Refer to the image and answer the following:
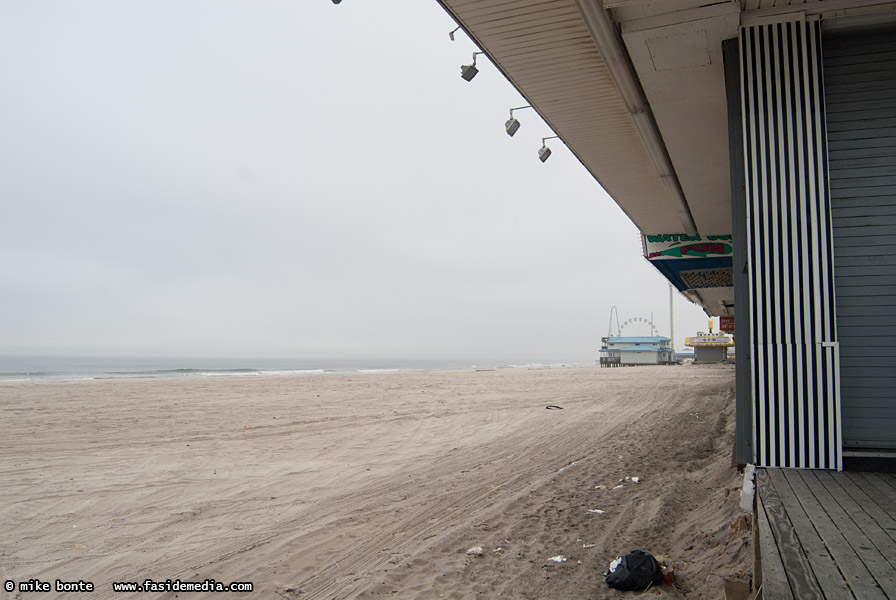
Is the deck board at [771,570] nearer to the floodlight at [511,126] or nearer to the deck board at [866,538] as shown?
the deck board at [866,538]

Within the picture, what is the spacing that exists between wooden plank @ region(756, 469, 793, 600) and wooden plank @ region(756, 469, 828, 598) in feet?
0.06

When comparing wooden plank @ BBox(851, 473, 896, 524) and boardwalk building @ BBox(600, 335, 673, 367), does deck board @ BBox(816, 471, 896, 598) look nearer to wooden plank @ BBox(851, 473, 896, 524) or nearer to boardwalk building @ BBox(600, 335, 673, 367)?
wooden plank @ BBox(851, 473, 896, 524)

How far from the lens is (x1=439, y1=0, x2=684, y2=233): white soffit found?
420 centimetres

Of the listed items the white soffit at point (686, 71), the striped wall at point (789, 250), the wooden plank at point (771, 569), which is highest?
the white soffit at point (686, 71)

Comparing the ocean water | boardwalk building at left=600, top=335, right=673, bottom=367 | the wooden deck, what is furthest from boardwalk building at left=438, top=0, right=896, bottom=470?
boardwalk building at left=600, top=335, right=673, bottom=367

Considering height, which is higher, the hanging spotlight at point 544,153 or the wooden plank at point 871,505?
the hanging spotlight at point 544,153

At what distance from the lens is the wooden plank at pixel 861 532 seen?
215 centimetres

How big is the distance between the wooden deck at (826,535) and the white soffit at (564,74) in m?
3.65

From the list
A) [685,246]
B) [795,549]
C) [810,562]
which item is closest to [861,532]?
[795,549]

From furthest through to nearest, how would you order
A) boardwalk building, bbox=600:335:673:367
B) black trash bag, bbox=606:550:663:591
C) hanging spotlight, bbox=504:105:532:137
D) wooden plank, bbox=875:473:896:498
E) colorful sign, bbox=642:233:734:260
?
boardwalk building, bbox=600:335:673:367 → colorful sign, bbox=642:233:734:260 → hanging spotlight, bbox=504:105:532:137 → black trash bag, bbox=606:550:663:591 → wooden plank, bbox=875:473:896:498

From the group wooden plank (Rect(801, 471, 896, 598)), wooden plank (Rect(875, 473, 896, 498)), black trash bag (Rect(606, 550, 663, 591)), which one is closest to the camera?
wooden plank (Rect(801, 471, 896, 598))

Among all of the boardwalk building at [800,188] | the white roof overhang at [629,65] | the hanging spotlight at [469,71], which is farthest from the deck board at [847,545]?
the hanging spotlight at [469,71]

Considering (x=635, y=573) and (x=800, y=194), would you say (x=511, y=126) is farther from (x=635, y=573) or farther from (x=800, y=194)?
(x=635, y=573)

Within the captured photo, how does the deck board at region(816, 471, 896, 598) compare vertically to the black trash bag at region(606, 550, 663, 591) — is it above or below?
above
